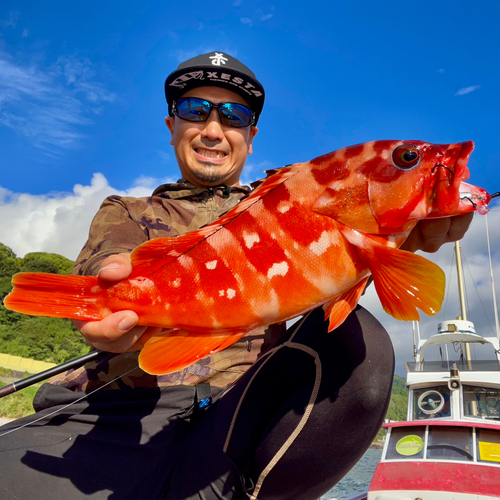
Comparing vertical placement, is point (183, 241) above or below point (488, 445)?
above

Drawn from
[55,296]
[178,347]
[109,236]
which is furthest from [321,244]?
[109,236]

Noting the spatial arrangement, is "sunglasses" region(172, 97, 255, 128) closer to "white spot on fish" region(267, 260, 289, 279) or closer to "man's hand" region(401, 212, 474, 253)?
"man's hand" region(401, 212, 474, 253)

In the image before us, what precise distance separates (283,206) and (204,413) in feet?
4.81

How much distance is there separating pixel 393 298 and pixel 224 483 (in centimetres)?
135

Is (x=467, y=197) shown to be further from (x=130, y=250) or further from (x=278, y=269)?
(x=130, y=250)

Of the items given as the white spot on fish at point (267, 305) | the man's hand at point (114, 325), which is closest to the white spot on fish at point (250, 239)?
the white spot on fish at point (267, 305)

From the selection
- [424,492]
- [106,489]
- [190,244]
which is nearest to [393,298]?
[190,244]

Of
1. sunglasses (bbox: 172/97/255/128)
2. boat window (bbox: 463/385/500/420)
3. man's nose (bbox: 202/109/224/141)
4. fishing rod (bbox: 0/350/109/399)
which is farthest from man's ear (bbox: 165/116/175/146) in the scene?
boat window (bbox: 463/385/500/420)

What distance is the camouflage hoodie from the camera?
9.07 feet

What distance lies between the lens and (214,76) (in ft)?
11.8

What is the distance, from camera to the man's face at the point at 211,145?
11.9ft

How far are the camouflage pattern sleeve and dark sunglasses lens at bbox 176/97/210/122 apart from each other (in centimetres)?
94

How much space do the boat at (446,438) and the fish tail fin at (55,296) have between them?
29.6 feet

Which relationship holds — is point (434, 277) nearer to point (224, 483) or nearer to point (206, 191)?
point (224, 483)
